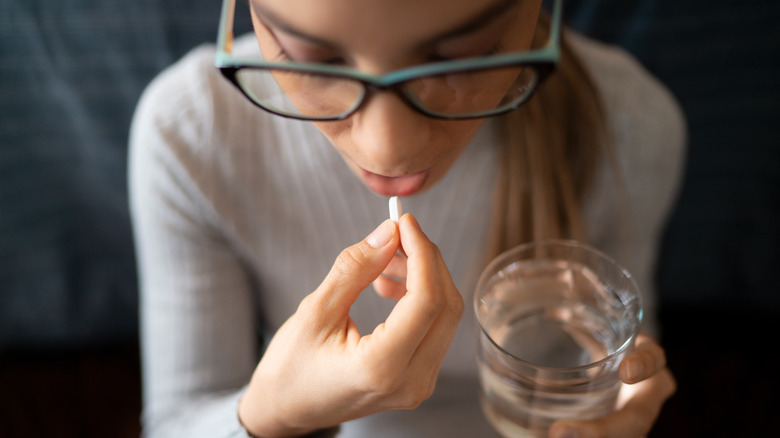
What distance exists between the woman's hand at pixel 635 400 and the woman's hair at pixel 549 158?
0.27 m

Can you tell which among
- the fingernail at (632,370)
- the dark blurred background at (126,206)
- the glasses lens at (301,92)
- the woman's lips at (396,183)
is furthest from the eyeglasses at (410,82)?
the dark blurred background at (126,206)

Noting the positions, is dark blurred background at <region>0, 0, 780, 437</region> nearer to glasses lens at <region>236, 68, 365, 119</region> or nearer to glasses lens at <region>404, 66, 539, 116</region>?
glasses lens at <region>236, 68, 365, 119</region>

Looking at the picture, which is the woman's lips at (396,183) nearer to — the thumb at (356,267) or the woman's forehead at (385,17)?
the thumb at (356,267)

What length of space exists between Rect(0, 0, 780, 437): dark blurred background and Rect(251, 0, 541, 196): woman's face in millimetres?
515

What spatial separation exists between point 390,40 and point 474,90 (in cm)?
11

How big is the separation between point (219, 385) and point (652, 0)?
42.8 inches

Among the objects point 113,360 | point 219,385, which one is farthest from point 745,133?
point 113,360

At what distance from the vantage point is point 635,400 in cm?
74

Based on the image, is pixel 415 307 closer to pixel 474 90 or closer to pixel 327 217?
pixel 474 90

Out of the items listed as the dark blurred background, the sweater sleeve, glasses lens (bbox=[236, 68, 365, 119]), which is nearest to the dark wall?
the dark blurred background

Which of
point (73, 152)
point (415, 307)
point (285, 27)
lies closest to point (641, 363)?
point (415, 307)

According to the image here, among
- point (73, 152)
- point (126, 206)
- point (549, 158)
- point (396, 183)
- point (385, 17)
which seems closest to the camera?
point (385, 17)

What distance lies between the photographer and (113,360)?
1.69 meters

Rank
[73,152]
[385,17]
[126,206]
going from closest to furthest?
[385,17]
[73,152]
[126,206]
